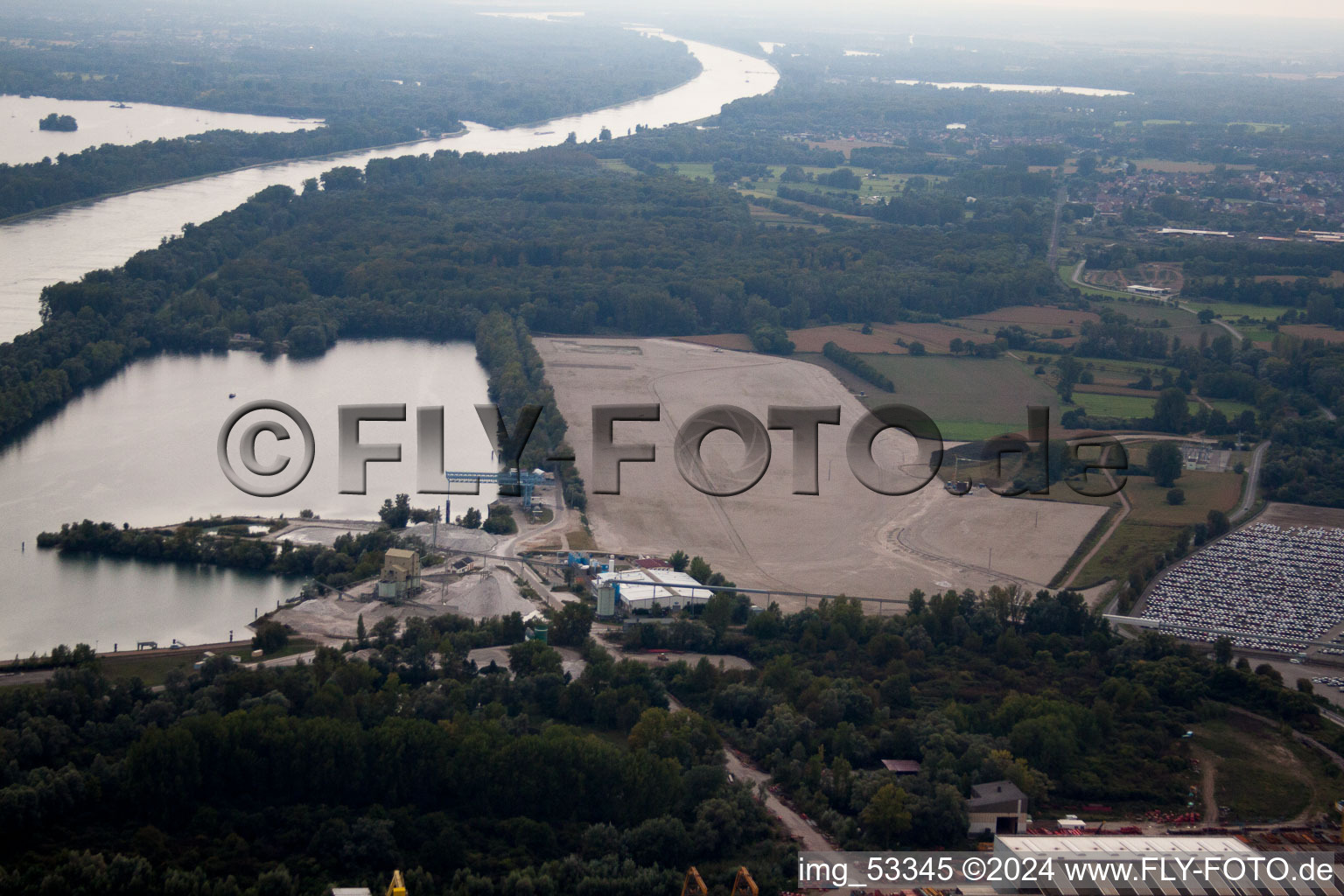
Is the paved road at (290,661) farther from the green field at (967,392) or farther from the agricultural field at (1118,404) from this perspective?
the agricultural field at (1118,404)

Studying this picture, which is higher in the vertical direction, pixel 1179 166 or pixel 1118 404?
pixel 1179 166

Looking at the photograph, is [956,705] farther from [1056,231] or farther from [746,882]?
[1056,231]

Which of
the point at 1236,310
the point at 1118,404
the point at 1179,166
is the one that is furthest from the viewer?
the point at 1179,166

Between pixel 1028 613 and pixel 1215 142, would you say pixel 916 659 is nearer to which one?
pixel 1028 613

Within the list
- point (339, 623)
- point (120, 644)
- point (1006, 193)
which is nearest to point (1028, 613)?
point (339, 623)

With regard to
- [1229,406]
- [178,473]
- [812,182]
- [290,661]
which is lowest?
[290,661]

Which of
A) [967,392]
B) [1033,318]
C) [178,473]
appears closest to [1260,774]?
[178,473]
